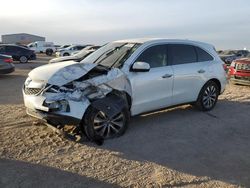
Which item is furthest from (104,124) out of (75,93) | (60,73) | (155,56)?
(155,56)

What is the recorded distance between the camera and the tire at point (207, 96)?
814cm

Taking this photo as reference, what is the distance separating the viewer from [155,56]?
706 cm

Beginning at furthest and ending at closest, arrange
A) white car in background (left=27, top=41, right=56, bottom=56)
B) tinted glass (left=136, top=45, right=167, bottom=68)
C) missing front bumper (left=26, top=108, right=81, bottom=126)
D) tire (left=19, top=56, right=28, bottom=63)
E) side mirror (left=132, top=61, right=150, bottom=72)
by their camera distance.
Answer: white car in background (left=27, top=41, right=56, bottom=56) < tire (left=19, top=56, right=28, bottom=63) < tinted glass (left=136, top=45, right=167, bottom=68) < side mirror (left=132, top=61, right=150, bottom=72) < missing front bumper (left=26, top=108, right=81, bottom=126)

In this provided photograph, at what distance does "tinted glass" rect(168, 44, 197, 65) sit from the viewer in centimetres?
740

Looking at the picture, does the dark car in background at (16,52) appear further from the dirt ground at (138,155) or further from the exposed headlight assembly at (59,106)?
the exposed headlight assembly at (59,106)

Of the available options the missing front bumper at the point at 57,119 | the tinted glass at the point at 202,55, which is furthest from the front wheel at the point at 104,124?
the tinted glass at the point at 202,55

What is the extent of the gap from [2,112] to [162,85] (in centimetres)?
378

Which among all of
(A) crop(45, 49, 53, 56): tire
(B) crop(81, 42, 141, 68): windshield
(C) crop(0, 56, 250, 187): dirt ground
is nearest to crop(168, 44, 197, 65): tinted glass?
(B) crop(81, 42, 141, 68): windshield

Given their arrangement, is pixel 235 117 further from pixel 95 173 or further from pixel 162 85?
pixel 95 173

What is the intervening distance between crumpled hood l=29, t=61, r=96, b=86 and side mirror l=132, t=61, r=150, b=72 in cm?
81

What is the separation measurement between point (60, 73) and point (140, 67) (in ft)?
4.96

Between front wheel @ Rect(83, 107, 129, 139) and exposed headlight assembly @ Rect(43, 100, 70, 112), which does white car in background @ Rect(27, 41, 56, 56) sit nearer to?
front wheel @ Rect(83, 107, 129, 139)

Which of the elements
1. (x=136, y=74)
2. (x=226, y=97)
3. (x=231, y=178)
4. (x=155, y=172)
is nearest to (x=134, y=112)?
(x=136, y=74)

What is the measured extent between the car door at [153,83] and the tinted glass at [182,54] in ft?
0.72
